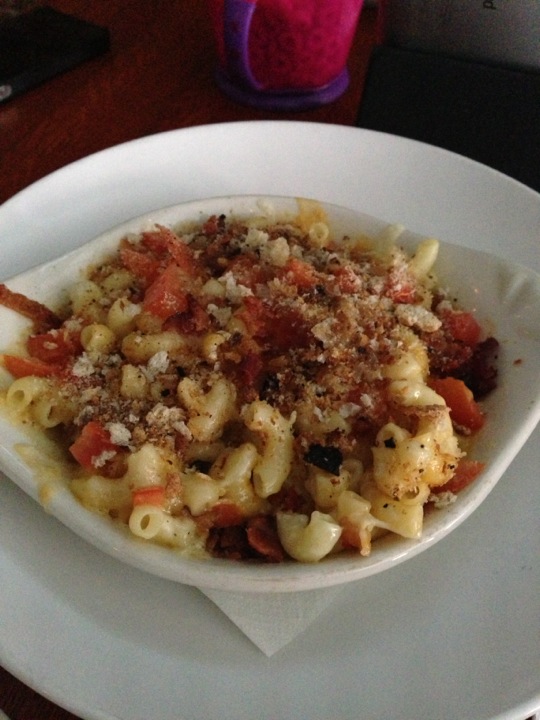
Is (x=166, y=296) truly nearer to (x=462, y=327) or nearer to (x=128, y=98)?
(x=462, y=327)

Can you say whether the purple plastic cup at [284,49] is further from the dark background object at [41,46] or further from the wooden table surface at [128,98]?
the dark background object at [41,46]

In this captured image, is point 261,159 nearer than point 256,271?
No

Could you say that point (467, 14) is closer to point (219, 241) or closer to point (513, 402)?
point (219, 241)

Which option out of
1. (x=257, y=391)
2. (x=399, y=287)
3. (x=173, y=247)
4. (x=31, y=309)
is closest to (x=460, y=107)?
(x=399, y=287)

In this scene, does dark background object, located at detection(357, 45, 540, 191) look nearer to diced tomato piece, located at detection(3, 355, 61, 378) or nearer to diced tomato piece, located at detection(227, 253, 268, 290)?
diced tomato piece, located at detection(227, 253, 268, 290)

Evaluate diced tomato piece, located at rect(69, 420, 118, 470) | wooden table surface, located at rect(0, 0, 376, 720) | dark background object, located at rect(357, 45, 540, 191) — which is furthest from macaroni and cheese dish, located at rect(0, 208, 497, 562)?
wooden table surface, located at rect(0, 0, 376, 720)

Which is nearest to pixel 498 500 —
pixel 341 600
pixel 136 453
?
pixel 341 600

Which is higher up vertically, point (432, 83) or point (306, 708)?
point (432, 83)

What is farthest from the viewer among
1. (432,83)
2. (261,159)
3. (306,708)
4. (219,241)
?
(432,83)
